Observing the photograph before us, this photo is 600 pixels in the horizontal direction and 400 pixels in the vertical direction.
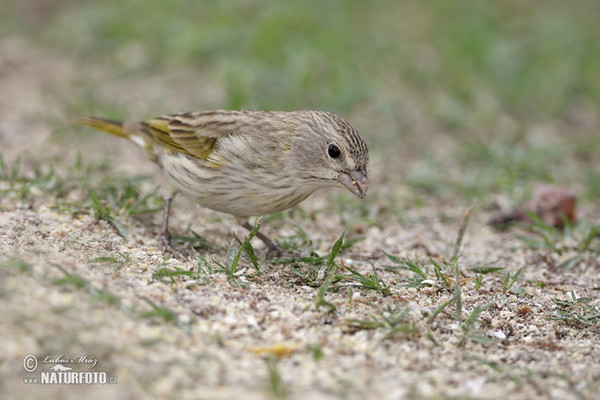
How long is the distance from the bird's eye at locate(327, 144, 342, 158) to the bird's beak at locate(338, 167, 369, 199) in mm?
125

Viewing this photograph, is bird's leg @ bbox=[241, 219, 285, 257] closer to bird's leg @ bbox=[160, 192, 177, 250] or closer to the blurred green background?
bird's leg @ bbox=[160, 192, 177, 250]

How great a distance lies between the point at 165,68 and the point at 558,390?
663cm

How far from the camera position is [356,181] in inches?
186

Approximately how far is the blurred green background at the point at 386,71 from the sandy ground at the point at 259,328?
7.26 ft

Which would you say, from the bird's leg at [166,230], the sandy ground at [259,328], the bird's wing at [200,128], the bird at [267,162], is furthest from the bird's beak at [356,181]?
the bird's leg at [166,230]

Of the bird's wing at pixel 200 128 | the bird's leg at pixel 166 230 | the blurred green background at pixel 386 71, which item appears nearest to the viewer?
the bird's leg at pixel 166 230

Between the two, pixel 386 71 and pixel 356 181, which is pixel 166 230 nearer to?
pixel 356 181

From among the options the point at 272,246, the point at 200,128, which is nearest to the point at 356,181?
the point at 272,246

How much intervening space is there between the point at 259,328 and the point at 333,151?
149 centimetres

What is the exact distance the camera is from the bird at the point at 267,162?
15.5ft

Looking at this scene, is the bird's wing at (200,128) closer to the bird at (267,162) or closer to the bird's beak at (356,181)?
the bird at (267,162)

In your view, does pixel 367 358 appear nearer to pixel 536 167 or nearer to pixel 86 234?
pixel 86 234

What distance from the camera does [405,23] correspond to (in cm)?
Answer: 1048

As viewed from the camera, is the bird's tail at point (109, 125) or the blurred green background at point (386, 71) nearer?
the bird's tail at point (109, 125)
